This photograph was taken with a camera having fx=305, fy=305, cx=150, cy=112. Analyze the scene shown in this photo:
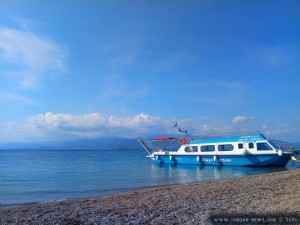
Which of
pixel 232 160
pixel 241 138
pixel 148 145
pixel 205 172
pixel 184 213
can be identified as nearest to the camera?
pixel 184 213

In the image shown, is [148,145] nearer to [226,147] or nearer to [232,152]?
[226,147]

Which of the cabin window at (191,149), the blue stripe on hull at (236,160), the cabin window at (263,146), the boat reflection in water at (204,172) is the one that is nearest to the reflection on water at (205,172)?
the boat reflection in water at (204,172)

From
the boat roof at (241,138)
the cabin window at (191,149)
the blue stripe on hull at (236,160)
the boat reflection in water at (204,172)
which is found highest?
the boat roof at (241,138)

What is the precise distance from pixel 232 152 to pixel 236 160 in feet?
3.59

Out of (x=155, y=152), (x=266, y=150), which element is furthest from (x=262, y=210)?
(x=155, y=152)

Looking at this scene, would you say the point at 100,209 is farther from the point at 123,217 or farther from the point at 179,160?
the point at 179,160

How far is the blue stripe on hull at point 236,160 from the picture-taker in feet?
116

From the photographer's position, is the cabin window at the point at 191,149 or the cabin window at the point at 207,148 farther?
the cabin window at the point at 191,149

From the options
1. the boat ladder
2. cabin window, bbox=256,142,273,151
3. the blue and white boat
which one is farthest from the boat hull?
the boat ladder

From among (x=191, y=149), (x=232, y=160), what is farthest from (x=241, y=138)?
(x=191, y=149)

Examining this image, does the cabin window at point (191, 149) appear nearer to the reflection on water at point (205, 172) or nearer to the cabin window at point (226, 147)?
the reflection on water at point (205, 172)

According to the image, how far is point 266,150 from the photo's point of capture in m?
35.6

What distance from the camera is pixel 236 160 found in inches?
1505

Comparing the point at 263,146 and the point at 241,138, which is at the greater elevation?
the point at 241,138
